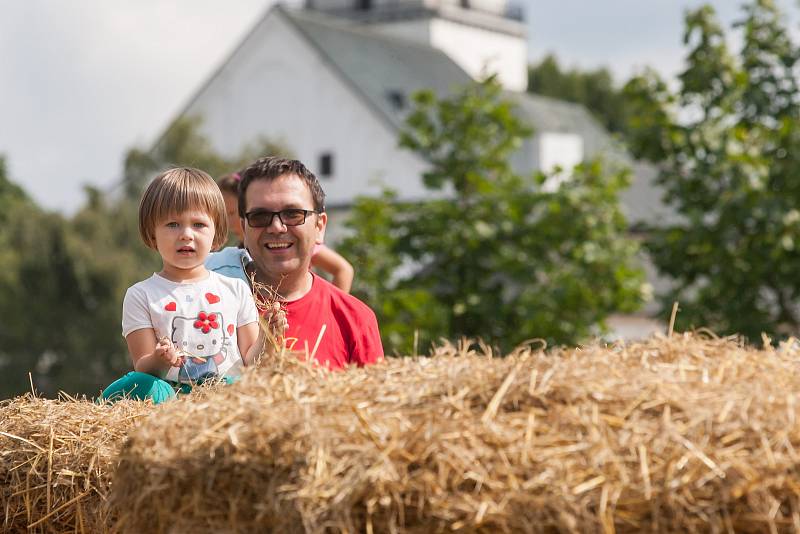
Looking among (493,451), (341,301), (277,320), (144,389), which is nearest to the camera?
(493,451)

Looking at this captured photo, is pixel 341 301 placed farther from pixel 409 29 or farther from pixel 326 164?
pixel 409 29

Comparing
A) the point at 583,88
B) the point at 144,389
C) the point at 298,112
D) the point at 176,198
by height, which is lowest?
the point at 144,389

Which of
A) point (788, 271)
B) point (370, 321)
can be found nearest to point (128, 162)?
point (788, 271)

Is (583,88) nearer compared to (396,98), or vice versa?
(396,98)

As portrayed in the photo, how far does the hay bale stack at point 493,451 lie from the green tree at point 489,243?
10198mm

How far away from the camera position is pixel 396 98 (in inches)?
2014

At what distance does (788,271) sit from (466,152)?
13.7 feet

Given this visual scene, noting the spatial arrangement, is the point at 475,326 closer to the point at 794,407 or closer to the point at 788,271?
the point at 788,271

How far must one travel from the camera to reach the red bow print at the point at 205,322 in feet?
15.5

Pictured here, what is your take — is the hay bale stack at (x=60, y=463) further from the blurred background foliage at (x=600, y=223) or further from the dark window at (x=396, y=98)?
the dark window at (x=396, y=98)

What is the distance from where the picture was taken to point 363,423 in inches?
122

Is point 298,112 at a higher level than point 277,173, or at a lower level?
higher

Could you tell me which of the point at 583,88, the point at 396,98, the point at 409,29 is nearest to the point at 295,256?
the point at 396,98

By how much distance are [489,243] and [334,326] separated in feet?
33.1
